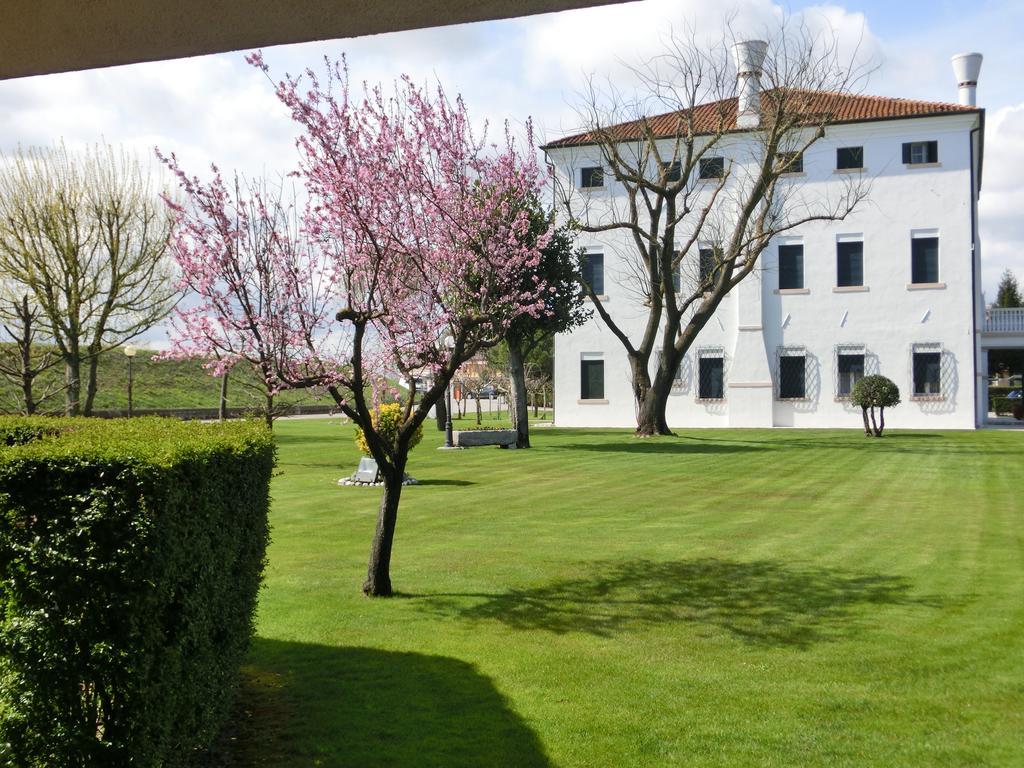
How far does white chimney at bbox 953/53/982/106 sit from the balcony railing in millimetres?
8390

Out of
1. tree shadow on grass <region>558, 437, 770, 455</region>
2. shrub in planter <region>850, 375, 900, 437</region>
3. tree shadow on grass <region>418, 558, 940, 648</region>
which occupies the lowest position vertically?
tree shadow on grass <region>418, 558, 940, 648</region>

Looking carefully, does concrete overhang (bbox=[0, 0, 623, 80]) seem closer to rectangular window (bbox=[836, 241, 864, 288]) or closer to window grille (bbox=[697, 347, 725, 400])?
window grille (bbox=[697, 347, 725, 400])

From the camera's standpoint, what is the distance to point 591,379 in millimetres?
39781

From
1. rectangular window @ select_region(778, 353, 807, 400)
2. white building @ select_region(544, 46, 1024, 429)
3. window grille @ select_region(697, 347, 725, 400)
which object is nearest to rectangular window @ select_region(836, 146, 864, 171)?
white building @ select_region(544, 46, 1024, 429)

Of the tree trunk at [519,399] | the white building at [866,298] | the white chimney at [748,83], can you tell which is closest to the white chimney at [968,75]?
the white building at [866,298]

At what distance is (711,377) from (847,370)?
530 cm

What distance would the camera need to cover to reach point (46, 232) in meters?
29.0

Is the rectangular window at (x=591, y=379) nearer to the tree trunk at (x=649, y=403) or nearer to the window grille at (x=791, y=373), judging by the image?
the window grille at (x=791, y=373)

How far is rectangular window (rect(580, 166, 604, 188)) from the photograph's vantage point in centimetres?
3897

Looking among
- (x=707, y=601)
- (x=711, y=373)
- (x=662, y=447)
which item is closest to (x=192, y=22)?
(x=707, y=601)

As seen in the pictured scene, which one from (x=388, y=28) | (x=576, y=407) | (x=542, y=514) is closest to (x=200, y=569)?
(x=388, y=28)

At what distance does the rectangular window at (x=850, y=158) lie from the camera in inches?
1428

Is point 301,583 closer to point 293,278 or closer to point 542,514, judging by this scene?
point 293,278

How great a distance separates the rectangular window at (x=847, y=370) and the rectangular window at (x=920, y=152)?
775cm
